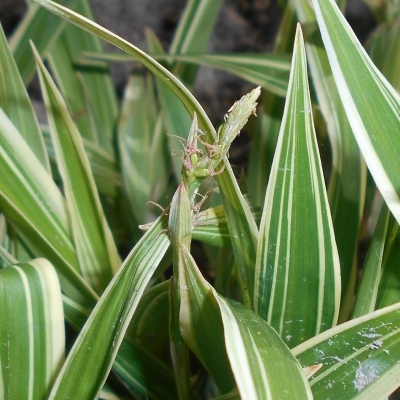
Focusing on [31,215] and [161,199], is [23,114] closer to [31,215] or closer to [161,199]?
[31,215]

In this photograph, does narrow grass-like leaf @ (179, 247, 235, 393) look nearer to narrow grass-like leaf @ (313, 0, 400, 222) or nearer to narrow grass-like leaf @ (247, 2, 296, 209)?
narrow grass-like leaf @ (313, 0, 400, 222)

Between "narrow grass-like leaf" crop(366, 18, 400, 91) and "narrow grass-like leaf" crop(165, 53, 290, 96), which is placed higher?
"narrow grass-like leaf" crop(366, 18, 400, 91)

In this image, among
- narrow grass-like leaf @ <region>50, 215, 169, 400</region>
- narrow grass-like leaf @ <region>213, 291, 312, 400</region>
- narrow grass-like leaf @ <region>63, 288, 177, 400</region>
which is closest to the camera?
narrow grass-like leaf @ <region>213, 291, 312, 400</region>

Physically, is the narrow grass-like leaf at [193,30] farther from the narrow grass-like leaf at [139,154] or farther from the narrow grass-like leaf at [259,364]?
the narrow grass-like leaf at [259,364]

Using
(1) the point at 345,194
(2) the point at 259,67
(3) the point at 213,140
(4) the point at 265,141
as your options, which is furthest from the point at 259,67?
(3) the point at 213,140

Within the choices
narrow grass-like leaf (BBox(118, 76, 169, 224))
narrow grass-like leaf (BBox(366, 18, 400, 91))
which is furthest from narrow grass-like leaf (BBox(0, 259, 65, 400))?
narrow grass-like leaf (BBox(366, 18, 400, 91))

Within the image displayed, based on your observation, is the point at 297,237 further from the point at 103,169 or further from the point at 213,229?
the point at 103,169
